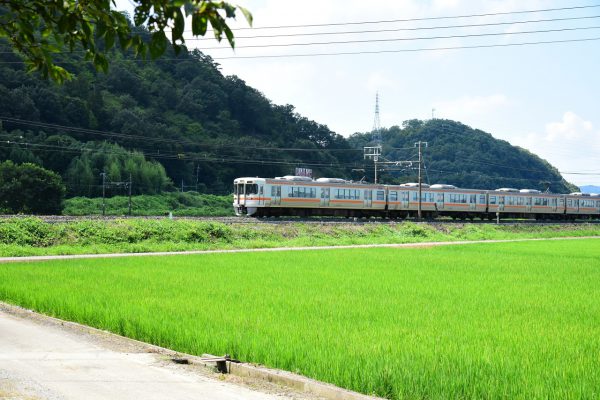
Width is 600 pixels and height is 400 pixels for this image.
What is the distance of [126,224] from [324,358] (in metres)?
25.3

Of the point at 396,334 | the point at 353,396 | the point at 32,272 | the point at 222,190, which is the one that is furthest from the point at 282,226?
the point at 222,190

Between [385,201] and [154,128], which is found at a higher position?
[154,128]

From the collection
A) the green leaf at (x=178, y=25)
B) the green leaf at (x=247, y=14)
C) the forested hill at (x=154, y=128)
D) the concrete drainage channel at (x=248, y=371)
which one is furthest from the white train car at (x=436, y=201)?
the green leaf at (x=247, y=14)

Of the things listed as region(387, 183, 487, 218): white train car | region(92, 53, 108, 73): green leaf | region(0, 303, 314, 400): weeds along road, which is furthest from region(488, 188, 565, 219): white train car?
region(92, 53, 108, 73): green leaf

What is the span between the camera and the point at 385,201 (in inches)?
2189

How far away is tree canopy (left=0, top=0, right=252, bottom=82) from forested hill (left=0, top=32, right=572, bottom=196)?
4797 cm

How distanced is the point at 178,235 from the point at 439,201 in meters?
32.3

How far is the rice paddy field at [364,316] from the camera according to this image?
295 inches

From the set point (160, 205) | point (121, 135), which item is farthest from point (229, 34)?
point (121, 135)

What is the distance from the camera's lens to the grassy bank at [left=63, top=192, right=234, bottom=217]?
2309 inches

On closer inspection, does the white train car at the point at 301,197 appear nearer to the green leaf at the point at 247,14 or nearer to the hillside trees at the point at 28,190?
the hillside trees at the point at 28,190

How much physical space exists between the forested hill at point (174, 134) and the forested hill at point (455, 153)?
22 centimetres

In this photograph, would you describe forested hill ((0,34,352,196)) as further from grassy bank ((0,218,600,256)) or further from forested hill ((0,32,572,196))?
grassy bank ((0,218,600,256))

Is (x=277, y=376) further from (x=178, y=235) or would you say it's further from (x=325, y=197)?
(x=325, y=197)
